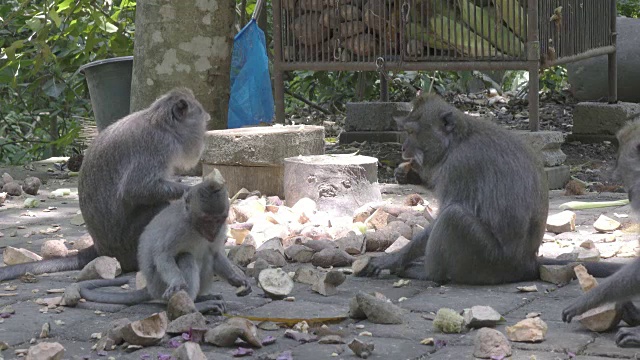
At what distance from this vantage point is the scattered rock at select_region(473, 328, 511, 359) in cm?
386

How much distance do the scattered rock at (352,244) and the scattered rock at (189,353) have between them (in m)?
2.39

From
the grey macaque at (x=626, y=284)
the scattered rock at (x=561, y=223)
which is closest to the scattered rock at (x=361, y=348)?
the grey macaque at (x=626, y=284)

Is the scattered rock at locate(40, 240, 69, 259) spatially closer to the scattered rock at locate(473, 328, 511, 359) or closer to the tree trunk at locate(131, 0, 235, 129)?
the tree trunk at locate(131, 0, 235, 129)

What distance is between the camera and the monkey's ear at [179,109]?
577cm

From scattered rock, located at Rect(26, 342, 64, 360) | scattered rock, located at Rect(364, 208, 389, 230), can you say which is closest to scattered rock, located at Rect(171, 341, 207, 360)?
scattered rock, located at Rect(26, 342, 64, 360)

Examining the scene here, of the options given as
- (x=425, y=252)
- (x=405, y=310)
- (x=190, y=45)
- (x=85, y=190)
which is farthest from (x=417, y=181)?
(x=190, y=45)

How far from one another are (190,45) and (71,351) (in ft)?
16.1

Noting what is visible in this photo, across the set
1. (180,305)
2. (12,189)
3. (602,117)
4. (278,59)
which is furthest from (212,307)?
(602,117)

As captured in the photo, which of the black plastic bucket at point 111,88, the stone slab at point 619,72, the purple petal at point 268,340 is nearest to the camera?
the purple petal at point 268,340

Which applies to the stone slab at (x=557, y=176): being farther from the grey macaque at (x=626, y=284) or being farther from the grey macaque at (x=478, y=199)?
the grey macaque at (x=626, y=284)

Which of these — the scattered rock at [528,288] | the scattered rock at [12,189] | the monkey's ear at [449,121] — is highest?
the monkey's ear at [449,121]

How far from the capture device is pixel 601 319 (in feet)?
14.0

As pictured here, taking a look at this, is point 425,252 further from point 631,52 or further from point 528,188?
point 631,52

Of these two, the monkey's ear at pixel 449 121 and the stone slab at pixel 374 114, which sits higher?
the monkey's ear at pixel 449 121
